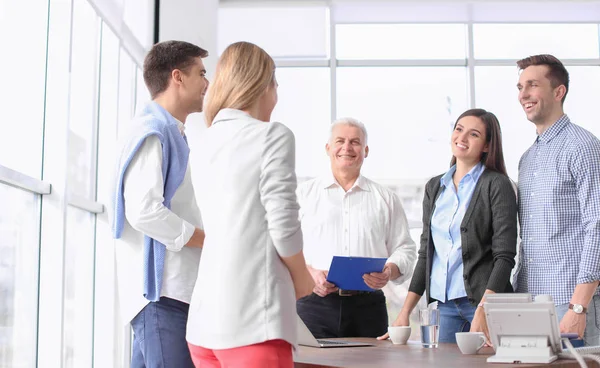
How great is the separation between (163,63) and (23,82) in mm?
1116

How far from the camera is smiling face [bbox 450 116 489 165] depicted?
3.09 metres

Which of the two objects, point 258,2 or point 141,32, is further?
point 258,2

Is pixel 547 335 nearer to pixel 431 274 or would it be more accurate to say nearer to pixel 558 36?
pixel 431 274

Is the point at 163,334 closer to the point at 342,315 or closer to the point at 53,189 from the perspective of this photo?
the point at 342,315

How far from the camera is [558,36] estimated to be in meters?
8.25

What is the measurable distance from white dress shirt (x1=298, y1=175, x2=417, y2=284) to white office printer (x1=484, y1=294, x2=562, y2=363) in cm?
133

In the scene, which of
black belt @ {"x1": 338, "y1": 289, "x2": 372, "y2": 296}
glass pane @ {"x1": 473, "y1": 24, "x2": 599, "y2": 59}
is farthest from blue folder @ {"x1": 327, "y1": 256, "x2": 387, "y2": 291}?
glass pane @ {"x1": 473, "y1": 24, "x2": 599, "y2": 59}

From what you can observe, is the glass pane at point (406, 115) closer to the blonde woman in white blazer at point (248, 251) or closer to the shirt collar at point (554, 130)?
the shirt collar at point (554, 130)

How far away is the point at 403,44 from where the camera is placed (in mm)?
8156

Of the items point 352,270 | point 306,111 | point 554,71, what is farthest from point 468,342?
point 306,111

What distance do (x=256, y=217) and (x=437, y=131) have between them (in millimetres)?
6360

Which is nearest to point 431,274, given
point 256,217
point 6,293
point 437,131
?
point 256,217

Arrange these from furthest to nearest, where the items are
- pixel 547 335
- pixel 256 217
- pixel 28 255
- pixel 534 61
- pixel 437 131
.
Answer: pixel 437 131
pixel 28 255
pixel 534 61
pixel 547 335
pixel 256 217

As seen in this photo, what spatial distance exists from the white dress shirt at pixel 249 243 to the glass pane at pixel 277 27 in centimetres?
628
